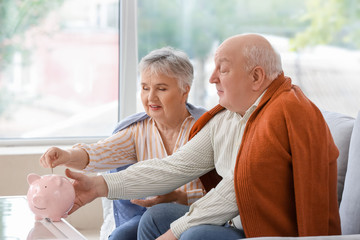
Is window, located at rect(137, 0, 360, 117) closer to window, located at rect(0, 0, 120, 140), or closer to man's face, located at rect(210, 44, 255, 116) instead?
window, located at rect(0, 0, 120, 140)

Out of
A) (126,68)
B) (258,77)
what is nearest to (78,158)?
(258,77)

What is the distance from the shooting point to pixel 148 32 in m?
3.49

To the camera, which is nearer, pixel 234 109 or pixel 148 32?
pixel 234 109

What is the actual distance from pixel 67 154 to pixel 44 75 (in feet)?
4.55

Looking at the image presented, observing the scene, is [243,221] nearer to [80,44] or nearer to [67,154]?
[67,154]

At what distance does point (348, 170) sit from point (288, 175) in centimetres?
31

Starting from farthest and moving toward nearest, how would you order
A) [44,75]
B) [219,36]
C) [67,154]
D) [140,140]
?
[219,36], [44,75], [140,140], [67,154]

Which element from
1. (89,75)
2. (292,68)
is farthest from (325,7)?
(89,75)

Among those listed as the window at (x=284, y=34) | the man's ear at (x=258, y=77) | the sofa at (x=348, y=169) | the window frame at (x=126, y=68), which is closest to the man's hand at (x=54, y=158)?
the man's ear at (x=258, y=77)

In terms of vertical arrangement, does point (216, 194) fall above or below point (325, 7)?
below

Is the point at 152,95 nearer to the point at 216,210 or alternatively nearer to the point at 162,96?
the point at 162,96

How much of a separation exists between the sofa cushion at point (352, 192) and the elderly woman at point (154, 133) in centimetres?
52

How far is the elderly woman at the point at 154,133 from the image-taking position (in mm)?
2191

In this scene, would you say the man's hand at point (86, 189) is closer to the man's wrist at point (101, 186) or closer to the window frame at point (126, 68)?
the man's wrist at point (101, 186)
